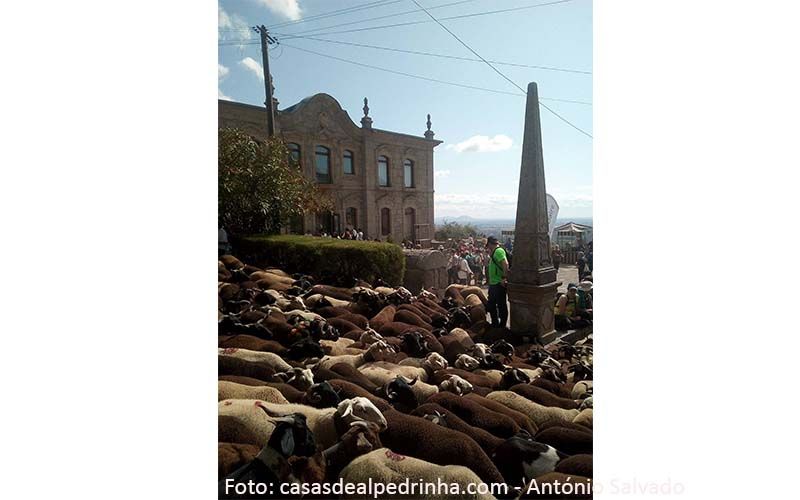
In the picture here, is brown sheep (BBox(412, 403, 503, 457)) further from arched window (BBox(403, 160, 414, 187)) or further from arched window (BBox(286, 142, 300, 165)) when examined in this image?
A: arched window (BBox(286, 142, 300, 165))

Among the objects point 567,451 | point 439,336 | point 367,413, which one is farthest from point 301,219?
point 567,451

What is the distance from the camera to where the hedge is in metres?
4.38

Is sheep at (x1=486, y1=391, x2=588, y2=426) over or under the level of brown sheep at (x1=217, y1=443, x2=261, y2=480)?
over

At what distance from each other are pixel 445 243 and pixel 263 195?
6.55 feet

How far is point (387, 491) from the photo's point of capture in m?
2.45

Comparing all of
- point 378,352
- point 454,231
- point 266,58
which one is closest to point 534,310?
point 454,231

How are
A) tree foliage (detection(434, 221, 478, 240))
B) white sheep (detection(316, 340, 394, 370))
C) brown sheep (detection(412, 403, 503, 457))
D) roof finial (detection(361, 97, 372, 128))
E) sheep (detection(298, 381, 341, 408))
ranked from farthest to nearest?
1. tree foliage (detection(434, 221, 478, 240))
2. roof finial (detection(361, 97, 372, 128))
3. white sheep (detection(316, 340, 394, 370))
4. sheep (detection(298, 381, 341, 408))
5. brown sheep (detection(412, 403, 503, 457))

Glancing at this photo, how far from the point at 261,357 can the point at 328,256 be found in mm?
1419

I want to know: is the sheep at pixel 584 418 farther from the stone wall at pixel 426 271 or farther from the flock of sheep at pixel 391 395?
the stone wall at pixel 426 271

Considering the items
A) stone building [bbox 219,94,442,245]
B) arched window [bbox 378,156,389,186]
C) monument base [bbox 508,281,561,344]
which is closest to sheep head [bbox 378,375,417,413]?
monument base [bbox 508,281,561,344]

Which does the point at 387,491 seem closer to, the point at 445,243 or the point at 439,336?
the point at 439,336

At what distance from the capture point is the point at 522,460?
8.43 ft

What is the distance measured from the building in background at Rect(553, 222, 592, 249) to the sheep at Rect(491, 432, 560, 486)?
174 cm

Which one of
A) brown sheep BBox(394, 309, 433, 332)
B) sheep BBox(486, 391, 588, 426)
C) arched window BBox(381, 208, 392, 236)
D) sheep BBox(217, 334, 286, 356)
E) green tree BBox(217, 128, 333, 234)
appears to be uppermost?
green tree BBox(217, 128, 333, 234)
